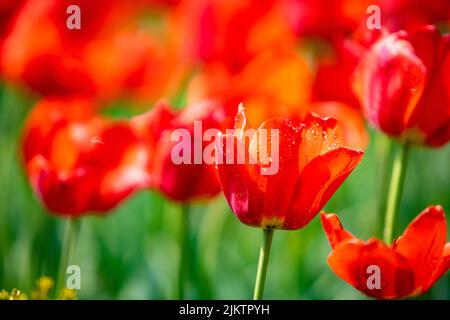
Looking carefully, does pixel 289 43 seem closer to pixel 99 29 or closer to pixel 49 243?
pixel 99 29

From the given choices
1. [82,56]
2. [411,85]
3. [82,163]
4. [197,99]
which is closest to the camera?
[411,85]

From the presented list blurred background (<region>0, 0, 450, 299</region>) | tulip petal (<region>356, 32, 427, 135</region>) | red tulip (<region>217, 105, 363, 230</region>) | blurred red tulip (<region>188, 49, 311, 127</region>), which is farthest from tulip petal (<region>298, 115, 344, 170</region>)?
blurred red tulip (<region>188, 49, 311, 127</region>)

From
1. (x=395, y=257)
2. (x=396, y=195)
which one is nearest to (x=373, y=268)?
(x=395, y=257)

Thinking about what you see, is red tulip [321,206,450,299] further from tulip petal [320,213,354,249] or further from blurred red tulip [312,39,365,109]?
blurred red tulip [312,39,365,109]

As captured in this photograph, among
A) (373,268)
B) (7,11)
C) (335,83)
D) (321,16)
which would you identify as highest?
(7,11)

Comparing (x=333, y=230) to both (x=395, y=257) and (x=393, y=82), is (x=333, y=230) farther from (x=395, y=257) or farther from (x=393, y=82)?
(x=393, y=82)
